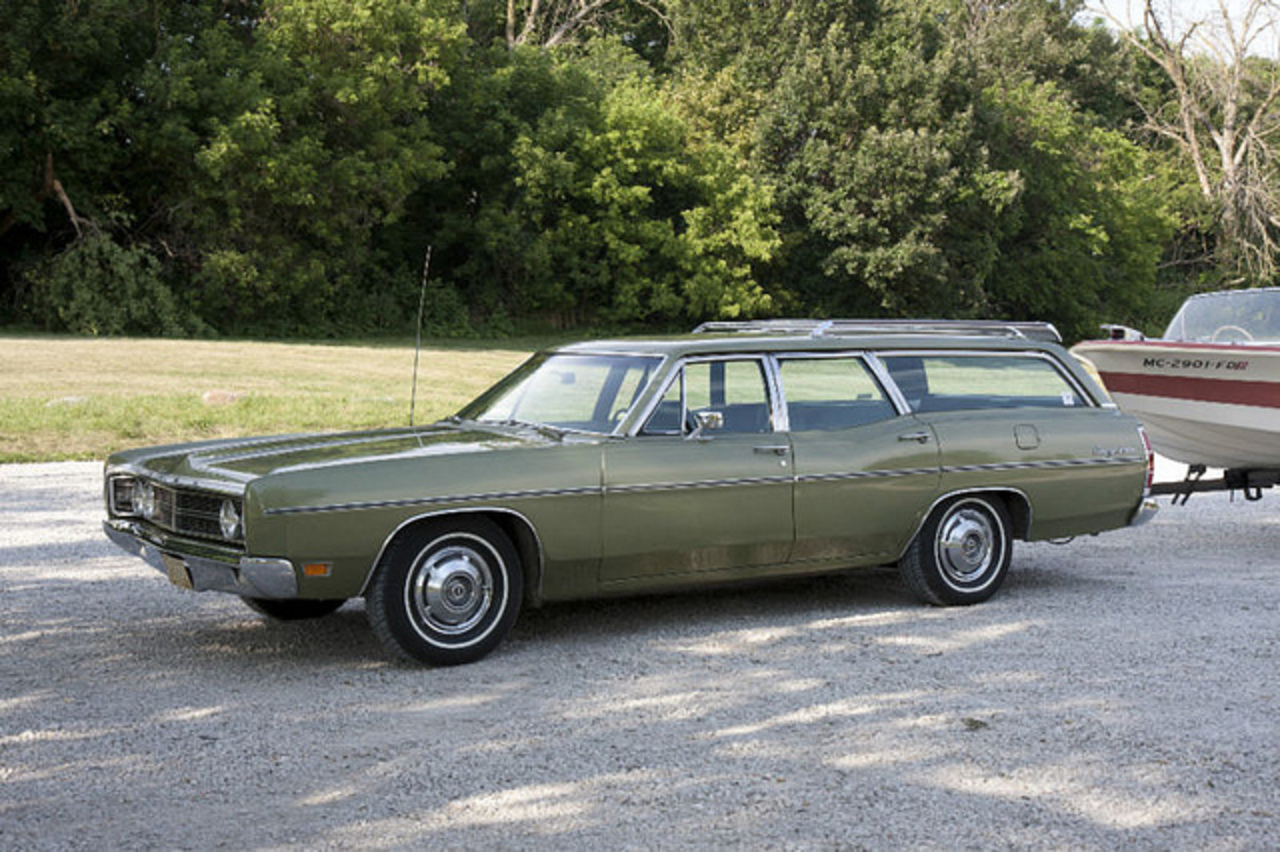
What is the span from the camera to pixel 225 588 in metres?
5.97

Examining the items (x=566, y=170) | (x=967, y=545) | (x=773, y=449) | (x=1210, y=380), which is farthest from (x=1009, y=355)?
(x=566, y=170)

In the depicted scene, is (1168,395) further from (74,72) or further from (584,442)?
(74,72)

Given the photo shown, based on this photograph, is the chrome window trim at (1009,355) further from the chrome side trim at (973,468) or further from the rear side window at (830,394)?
the chrome side trim at (973,468)

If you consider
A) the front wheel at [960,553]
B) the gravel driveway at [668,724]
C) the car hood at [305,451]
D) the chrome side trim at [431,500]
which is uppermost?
the car hood at [305,451]

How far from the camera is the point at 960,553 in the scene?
25.3 ft

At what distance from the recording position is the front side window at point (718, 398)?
22.6 feet

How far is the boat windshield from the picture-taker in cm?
1070

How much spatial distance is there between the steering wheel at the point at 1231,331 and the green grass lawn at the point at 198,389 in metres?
11.0

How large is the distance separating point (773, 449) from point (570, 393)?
1.09 m

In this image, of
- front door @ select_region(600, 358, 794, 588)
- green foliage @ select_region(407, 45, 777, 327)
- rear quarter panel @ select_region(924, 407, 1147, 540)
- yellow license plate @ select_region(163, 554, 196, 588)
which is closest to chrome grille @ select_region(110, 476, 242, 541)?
yellow license plate @ select_region(163, 554, 196, 588)

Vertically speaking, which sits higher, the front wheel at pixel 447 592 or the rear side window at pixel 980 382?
the rear side window at pixel 980 382

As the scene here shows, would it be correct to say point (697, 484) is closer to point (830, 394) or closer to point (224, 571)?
point (830, 394)

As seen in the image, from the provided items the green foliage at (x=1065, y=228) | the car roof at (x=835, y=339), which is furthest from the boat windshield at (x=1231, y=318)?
the green foliage at (x=1065, y=228)

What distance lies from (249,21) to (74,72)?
6.17m
